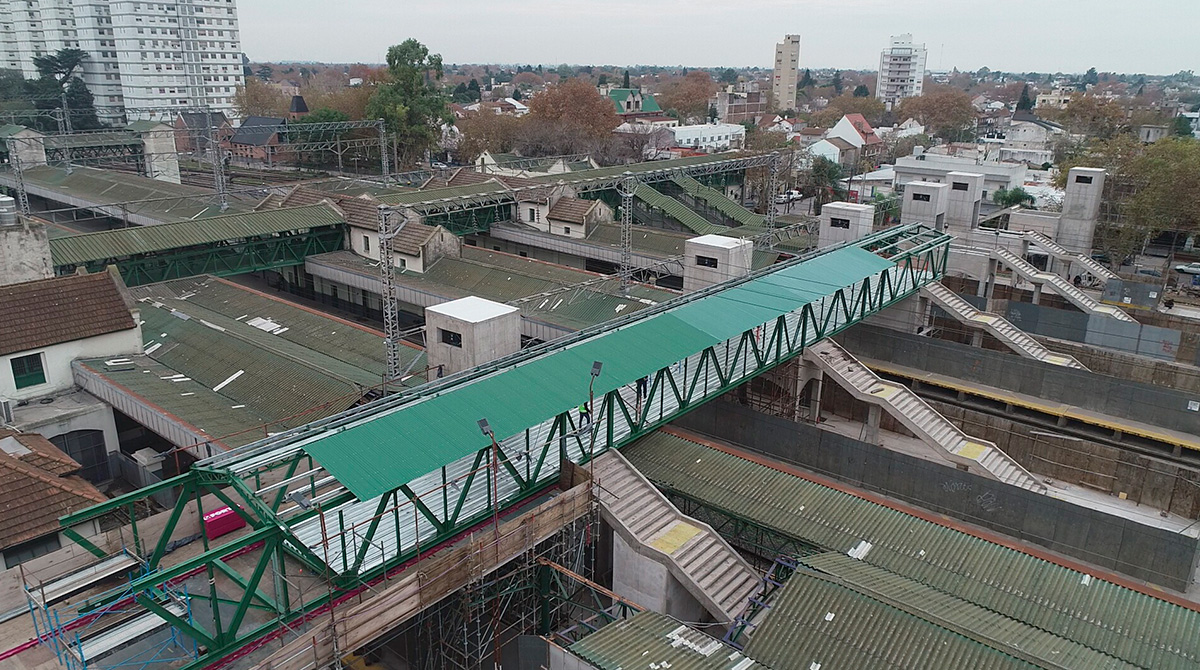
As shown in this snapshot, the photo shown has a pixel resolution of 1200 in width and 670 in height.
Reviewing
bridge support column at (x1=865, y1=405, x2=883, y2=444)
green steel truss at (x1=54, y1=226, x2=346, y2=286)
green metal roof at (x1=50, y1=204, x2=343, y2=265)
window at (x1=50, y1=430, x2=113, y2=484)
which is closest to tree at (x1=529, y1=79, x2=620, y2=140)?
green steel truss at (x1=54, y1=226, x2=346, y2=286)

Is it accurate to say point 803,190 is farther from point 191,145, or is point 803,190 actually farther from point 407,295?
point 191,145

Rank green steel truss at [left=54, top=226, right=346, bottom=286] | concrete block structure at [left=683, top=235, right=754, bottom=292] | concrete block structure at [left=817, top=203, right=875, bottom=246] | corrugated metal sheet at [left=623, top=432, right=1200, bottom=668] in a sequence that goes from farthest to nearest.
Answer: concrete block structure at [left=817, top=203, right=875, bottom=246], green steel truss at [left=54, top=226, right=346, bottom=286], concrete block structure at [left=683, top=235, right=754, bottom=292], corrugated metal sheet at [left=623, top=432, right=1200, bottom=668]

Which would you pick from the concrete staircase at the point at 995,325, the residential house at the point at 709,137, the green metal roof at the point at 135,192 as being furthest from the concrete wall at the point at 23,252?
the residential house at the point at 709,137

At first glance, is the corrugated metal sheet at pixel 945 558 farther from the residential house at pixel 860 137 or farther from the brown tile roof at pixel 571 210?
the residential house at pixel 860 137

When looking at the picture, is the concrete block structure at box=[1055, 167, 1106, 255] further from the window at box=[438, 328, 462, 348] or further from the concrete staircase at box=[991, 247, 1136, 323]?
the window at box=[438, 328, 462, 348]

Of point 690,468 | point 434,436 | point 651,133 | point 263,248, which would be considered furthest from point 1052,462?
point 651,133

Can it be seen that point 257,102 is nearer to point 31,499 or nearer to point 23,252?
point 23,252
